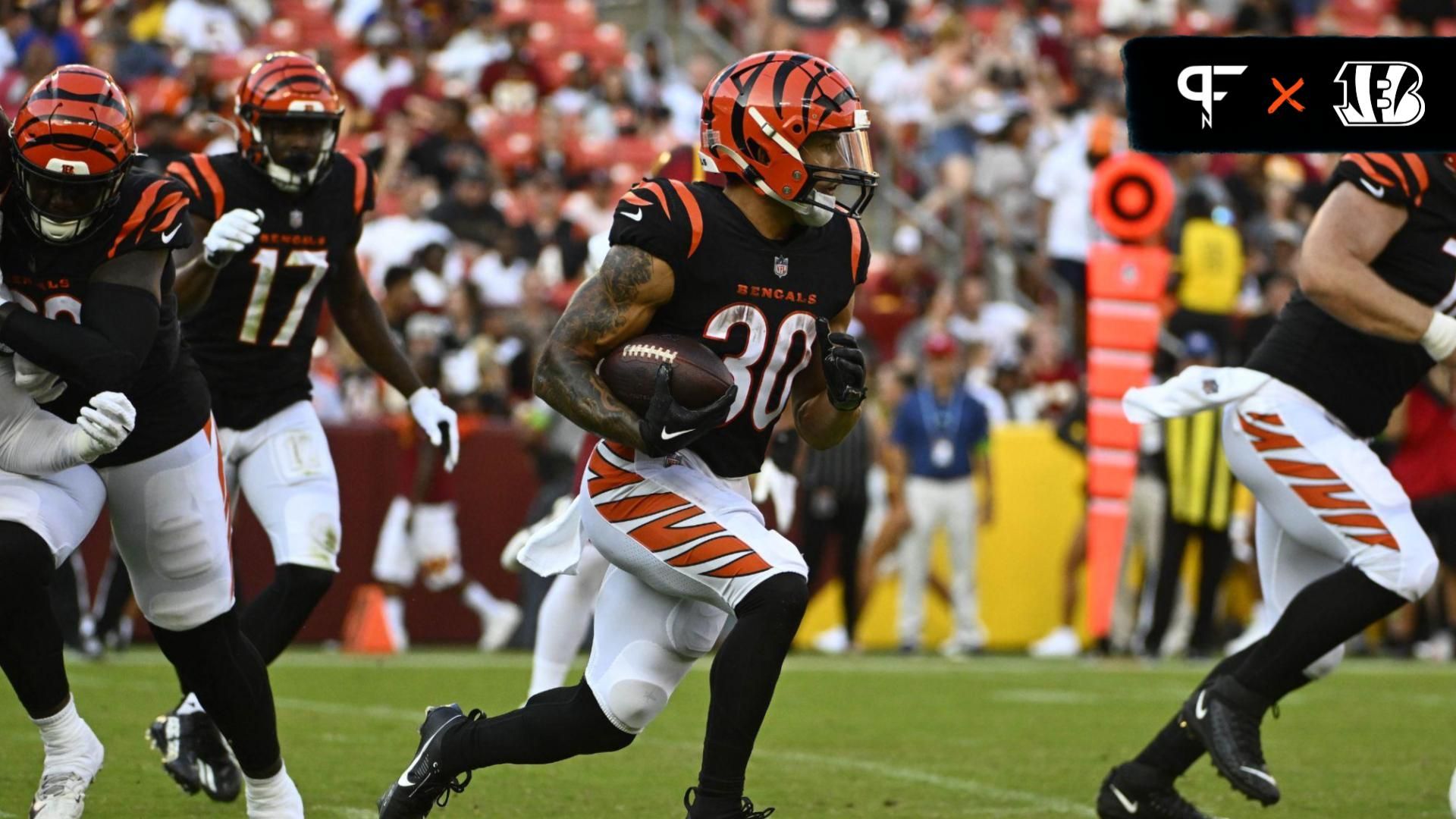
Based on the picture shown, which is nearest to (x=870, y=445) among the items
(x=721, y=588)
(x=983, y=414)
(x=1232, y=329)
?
(x=983, y=414)

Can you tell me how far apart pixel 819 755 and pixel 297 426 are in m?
1.96

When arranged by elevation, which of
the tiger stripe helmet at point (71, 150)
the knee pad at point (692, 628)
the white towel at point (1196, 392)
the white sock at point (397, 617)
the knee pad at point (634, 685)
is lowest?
the white sock at point (397, 617)

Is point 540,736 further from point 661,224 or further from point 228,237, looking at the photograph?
point 228,237

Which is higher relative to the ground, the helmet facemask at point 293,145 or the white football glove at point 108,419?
the helmet facemask at point 293,145

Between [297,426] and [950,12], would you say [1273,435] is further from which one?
[950,12]

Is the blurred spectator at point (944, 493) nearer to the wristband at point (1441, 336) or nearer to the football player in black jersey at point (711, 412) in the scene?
the wristband at point (1441, 336)

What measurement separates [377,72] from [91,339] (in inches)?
415

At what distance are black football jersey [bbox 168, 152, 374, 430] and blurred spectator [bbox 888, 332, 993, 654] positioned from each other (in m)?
5.92

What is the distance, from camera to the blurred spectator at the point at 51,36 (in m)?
9.18

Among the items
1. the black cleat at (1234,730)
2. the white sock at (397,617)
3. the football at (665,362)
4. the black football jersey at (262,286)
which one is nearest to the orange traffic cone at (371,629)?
the white sock at (397,617)

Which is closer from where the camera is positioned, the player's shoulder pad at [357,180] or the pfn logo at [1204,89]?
the player's shoulder pad at [357,180]

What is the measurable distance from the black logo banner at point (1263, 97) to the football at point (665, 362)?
3.20 metres

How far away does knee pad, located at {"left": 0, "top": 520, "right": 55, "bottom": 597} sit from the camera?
4.06m

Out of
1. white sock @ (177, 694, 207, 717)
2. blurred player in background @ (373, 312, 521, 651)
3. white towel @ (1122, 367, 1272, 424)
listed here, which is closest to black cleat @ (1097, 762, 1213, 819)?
white towel @ (1122, 367, 1272, 424)
